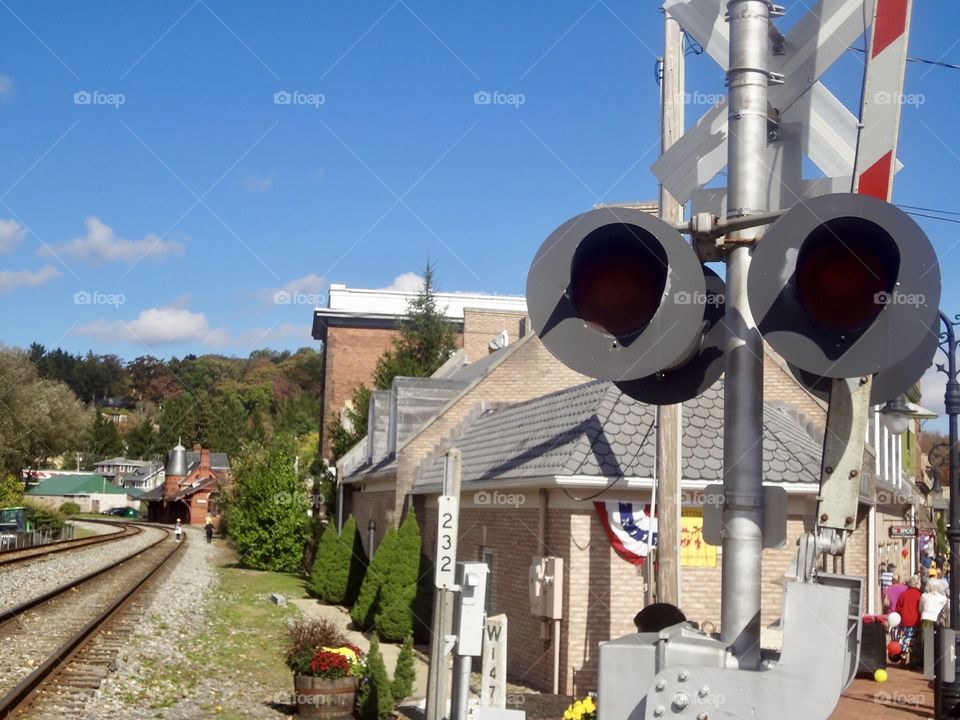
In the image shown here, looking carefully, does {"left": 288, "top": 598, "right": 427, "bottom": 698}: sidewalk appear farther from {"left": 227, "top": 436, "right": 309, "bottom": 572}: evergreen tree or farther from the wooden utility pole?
{"left": 227, "top": 436, "right": 309, "bottom": 572}: evergreen tree

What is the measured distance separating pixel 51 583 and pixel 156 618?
961 cm

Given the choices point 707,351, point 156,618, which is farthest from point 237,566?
point 707,351

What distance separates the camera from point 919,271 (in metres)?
2.70

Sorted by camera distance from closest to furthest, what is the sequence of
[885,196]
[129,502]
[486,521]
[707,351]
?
1. [885,196]
2. [707,351]
3. [486,521]
4. [129,502]

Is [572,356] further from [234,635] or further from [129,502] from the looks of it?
[129,502]

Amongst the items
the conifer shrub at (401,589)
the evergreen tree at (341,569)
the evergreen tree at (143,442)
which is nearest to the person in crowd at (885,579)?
the conifer shrub at (401,589)

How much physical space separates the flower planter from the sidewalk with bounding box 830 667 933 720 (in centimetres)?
568

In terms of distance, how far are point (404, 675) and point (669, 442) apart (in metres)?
4.33

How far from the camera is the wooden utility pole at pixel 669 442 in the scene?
11.4m

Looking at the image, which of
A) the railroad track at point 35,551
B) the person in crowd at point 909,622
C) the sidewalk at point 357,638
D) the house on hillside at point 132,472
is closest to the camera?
the sidewalk at point 357,638

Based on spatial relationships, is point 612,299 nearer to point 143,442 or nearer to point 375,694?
point 375,694

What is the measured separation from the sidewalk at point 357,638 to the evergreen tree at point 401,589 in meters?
0.35

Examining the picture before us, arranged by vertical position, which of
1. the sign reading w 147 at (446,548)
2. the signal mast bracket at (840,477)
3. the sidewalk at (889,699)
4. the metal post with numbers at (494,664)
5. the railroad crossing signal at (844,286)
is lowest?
the sidewalk at (889,699)

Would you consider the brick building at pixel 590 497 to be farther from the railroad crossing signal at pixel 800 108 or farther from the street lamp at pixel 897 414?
the railroad crossing signal at pixel 800 108
